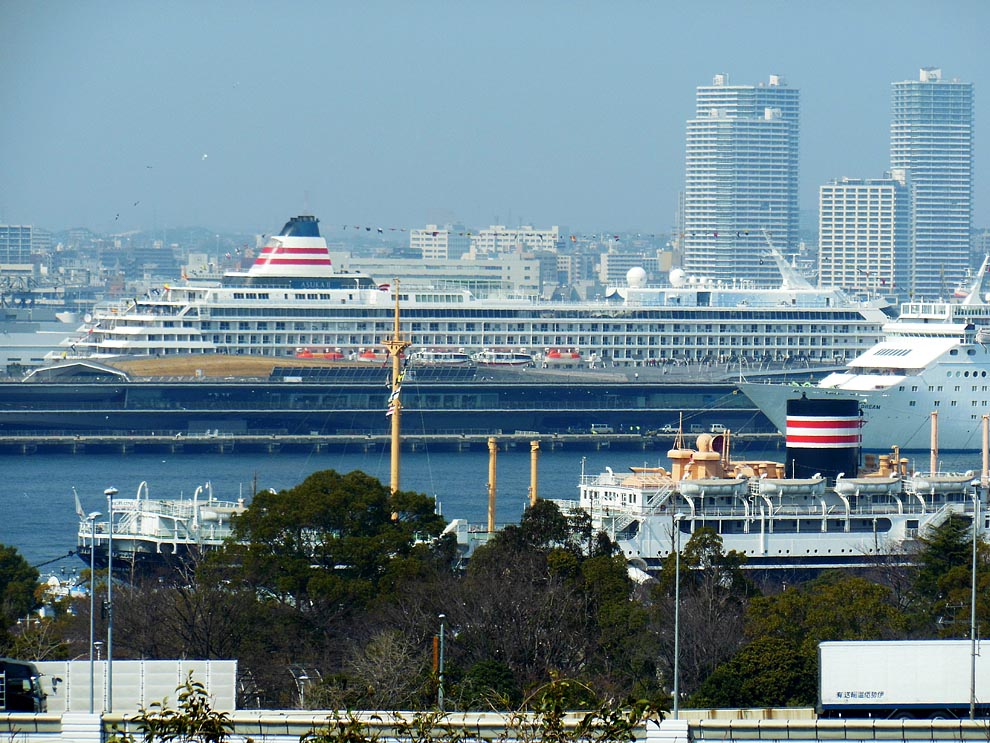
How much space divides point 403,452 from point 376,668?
41.8m

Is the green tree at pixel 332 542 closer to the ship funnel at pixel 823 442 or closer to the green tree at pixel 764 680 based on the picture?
the green tree at pixel 764 680

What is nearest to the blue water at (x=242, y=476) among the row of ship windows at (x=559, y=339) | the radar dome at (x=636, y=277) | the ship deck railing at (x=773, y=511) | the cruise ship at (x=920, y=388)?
the cruise ship at (x=920, y=388)

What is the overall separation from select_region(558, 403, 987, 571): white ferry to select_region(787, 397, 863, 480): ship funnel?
0.91ft

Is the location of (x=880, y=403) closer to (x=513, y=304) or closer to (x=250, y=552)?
(x=513, y=304)

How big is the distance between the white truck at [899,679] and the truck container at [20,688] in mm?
7495

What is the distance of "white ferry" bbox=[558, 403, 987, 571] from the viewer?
35.4 m

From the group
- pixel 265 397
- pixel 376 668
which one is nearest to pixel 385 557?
pixel 376 668

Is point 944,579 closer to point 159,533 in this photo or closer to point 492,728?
point 492,728

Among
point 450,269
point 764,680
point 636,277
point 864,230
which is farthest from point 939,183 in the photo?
point 764,680

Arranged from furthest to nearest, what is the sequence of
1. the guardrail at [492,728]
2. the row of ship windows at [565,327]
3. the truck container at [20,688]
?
the row of ship windows at [565,327] → the truck container at [20,688] → the guardrail at [492,728]

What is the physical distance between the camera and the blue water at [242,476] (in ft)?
148

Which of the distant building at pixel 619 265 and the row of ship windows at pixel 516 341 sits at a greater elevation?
the distant building at pixel 619 265

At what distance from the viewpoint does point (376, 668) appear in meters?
23.3

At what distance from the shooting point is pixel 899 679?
22031 millimetres
